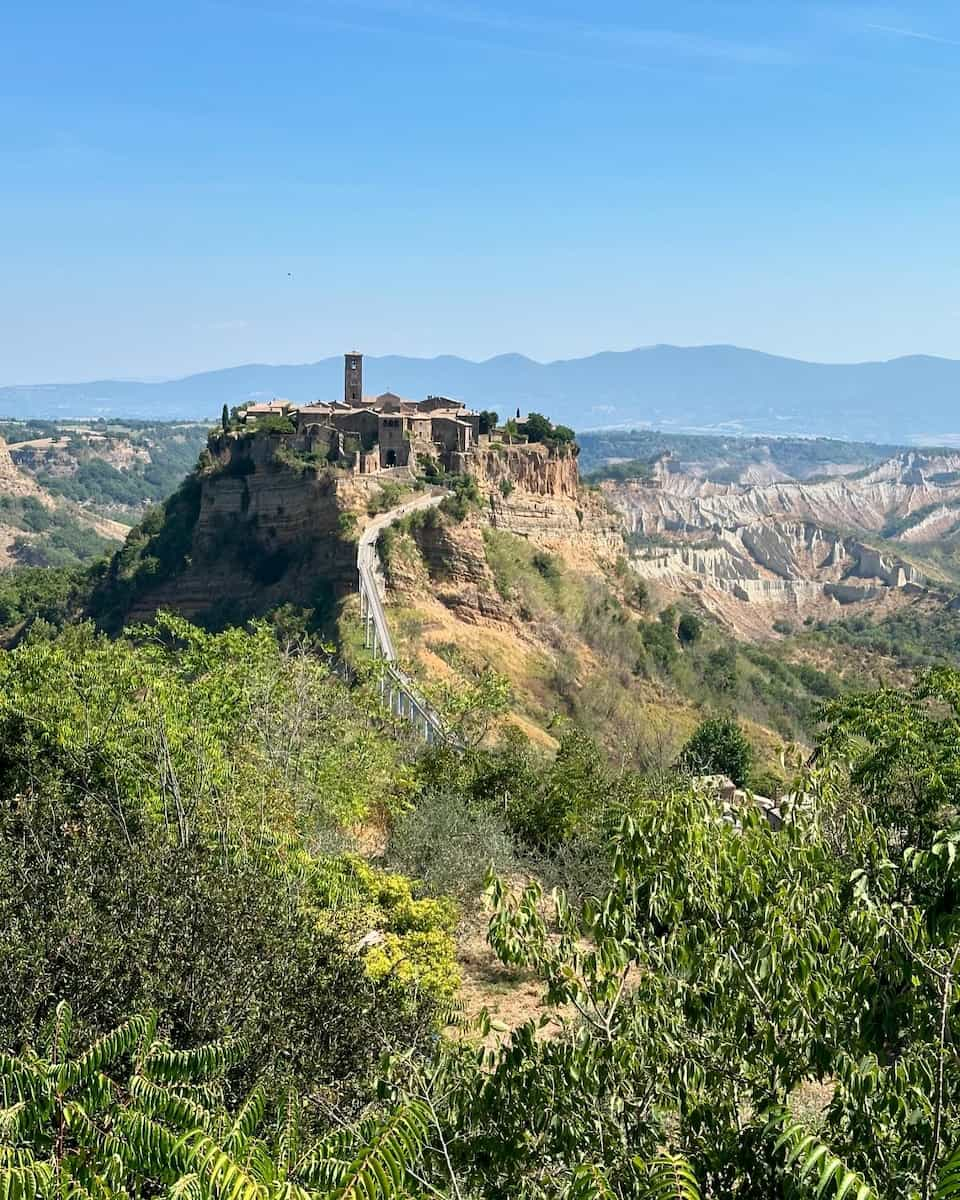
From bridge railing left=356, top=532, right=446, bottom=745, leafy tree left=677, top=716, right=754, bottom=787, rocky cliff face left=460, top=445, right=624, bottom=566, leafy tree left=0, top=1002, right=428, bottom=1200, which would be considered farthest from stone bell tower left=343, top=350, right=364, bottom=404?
leafy tree left=0, top=1002, right=428, bottom=1200

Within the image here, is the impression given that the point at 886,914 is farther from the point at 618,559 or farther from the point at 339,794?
the point at 618,559

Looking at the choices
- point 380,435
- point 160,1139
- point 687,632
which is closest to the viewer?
point 160,1139

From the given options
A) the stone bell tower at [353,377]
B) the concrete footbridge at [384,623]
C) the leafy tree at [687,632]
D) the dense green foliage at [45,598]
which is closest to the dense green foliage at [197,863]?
the concrete footbridge at [384,623]

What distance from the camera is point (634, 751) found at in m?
46.1

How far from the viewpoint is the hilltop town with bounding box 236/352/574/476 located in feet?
185

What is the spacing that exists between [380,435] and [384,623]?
14881 millimetres

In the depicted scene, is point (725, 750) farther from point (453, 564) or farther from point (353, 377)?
point (353, 377)

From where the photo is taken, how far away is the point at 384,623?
153 ft

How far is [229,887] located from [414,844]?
794 cm

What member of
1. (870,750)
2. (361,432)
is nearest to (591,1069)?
(870,750)

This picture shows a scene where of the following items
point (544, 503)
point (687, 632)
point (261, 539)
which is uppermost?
point (544, 503)

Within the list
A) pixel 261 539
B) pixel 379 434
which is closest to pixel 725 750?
pixel 261 539

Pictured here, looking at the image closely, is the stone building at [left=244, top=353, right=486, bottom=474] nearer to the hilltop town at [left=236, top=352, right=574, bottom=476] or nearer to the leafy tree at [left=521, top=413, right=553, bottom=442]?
the hilltop town at [left=236, top=352, right=574, bottom=476]

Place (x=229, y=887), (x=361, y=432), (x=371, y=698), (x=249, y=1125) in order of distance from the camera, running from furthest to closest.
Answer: (x=361, y=432) → (x=371, y=698) → (x=229, y=887) → (x=249, y=1125)
